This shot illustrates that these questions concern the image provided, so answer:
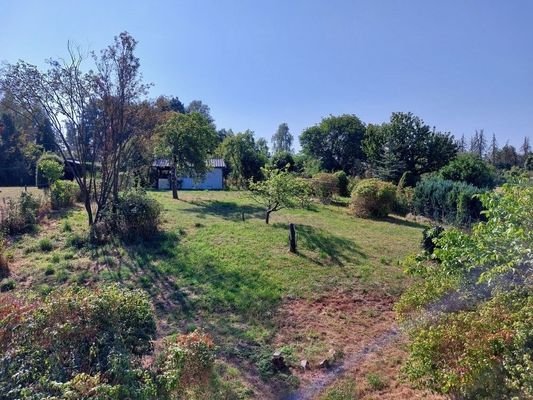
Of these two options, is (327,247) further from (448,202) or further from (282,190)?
(448,202)

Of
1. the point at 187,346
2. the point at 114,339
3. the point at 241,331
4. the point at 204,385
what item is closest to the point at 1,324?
the point at 114,339

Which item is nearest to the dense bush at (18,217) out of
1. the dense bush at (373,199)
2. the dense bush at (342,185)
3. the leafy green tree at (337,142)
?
the dense bush at (373,199)

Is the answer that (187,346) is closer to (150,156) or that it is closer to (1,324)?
(1,324)

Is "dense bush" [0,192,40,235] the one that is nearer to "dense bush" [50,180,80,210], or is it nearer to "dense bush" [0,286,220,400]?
"dense bush" [50,180,80,210]

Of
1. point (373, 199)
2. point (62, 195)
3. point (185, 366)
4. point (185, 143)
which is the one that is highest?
point (185, 143)

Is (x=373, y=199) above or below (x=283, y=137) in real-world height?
below

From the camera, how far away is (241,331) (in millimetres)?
5961

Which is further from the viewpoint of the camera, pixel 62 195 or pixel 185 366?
pixel 62 195

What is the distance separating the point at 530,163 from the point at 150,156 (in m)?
37.1

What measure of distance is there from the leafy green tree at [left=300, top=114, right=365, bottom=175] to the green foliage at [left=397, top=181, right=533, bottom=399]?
34.0m

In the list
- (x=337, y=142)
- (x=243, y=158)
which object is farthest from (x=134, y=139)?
(x=337, y=142)

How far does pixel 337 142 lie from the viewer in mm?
39000

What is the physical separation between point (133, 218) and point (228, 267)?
402 cm

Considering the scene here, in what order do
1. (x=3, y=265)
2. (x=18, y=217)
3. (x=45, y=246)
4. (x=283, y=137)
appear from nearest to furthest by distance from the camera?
(x=3, y=265), (x=45, y=246), (x=18, y=217), (x=283, y=137)
